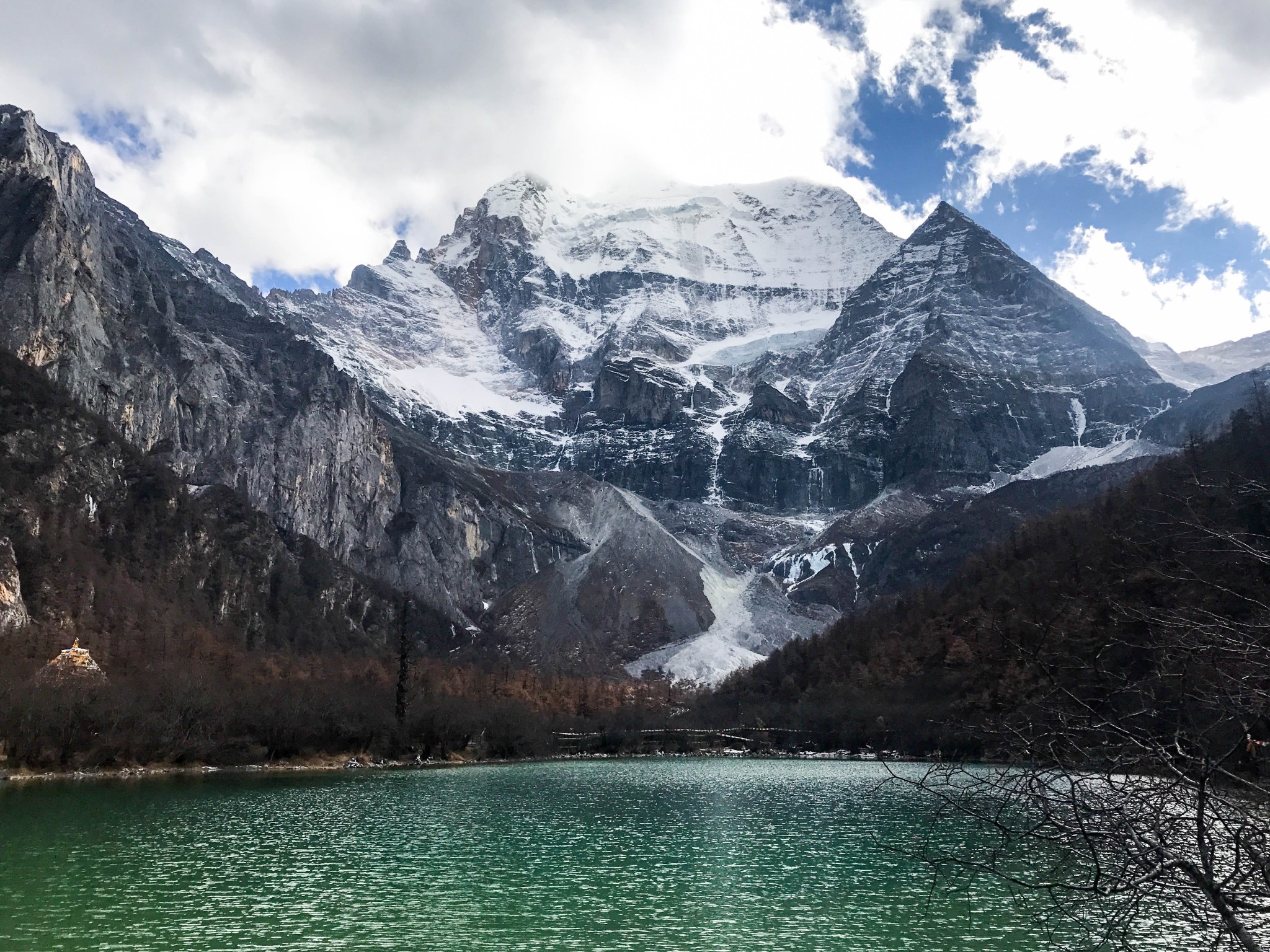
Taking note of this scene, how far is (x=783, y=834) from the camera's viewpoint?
43.6 metres

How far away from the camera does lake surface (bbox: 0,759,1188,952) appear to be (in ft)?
78.5

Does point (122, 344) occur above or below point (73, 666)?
above

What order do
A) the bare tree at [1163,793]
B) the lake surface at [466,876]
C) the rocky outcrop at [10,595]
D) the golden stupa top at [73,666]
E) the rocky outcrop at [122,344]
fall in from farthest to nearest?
the rocky outcrop at [122,344] < the rocky outcrop at [10,595] < the golden stupa top at [73,666] < the lake surface at [466,876] < the bare tree at [1163,793]

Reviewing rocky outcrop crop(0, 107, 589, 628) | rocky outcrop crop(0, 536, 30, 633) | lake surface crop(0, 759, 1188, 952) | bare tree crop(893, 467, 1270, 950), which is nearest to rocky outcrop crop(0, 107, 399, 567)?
rocky outcrop crop(0, 107, 589, 628)

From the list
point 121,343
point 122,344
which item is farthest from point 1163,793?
point 122,344

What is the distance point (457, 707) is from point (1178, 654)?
10294 cm

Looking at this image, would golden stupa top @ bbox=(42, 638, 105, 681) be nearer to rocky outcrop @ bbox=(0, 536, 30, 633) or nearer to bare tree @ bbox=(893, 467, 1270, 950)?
rocky outcrop @ bbox=(0, 536, 30, 633)

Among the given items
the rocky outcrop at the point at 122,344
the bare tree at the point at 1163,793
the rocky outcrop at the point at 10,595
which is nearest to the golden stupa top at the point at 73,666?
the rocky outcrop at the point at 10,595

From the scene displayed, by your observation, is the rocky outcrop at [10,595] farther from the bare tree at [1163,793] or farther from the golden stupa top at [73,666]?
the bare tree at [1163,793]

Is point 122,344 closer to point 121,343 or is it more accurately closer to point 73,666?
point 121,343

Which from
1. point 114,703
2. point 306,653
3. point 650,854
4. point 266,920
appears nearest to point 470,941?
point 266,920

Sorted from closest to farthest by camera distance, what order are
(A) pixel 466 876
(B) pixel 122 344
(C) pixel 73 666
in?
(A) pixel 466 876 → (C) pixel 73 666 → (B) pixel 122 344

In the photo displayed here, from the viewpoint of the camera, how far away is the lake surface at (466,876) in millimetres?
23922

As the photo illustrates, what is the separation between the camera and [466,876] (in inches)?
1265
